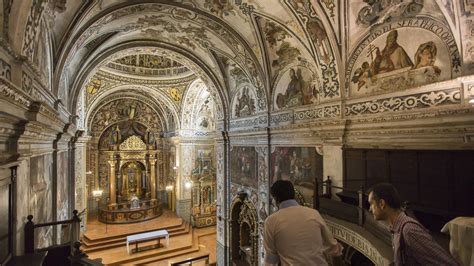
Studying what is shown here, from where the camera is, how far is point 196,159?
16844 millimetres

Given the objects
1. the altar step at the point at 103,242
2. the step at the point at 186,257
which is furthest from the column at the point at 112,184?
the step at the point at 186,257

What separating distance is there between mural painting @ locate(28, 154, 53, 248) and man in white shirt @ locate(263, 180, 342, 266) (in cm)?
391

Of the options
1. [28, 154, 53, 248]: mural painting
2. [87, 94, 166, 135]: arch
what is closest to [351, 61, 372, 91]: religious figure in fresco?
[28, 154, 53, 248]: mural painting

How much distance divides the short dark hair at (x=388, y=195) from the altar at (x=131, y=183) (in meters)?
17.0

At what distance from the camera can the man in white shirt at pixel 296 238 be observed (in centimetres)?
204

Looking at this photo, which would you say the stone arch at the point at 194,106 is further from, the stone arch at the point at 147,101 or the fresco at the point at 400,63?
the fresco at the point at 400,63

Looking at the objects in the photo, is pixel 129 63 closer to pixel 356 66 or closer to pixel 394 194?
pixel 356 66

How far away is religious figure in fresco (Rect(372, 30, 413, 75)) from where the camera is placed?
469 cm

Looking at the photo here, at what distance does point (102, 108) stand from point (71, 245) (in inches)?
618

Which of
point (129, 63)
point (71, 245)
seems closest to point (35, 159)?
point (71, 245)

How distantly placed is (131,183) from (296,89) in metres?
15.6

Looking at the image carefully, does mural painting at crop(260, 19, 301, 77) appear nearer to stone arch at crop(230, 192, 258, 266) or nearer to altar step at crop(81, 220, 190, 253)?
stone arch at crop(230, 192, 258, 266)

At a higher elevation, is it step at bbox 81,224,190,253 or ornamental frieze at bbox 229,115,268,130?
ornamental frieze at bbox 229,115,268,130

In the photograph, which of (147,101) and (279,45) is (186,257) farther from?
(147,101)
